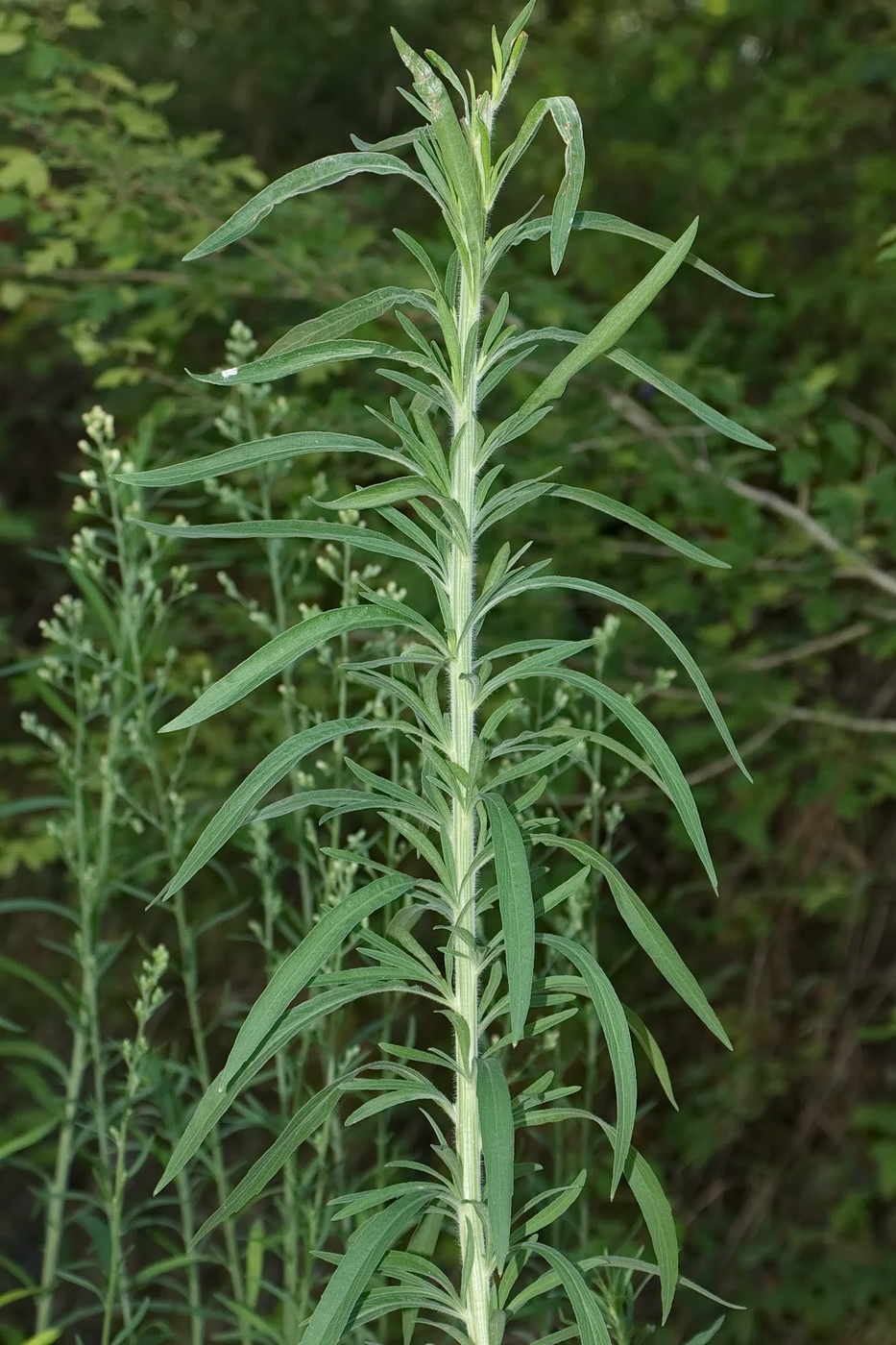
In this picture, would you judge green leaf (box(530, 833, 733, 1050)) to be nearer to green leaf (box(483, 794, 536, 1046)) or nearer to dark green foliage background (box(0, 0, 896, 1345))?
green leaf (box(483, 794, 536, 1046))

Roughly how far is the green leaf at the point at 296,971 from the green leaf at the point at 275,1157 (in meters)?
0.15

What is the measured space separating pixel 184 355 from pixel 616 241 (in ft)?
3.75

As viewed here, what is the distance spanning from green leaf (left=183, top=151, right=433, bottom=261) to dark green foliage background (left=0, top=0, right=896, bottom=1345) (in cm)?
143

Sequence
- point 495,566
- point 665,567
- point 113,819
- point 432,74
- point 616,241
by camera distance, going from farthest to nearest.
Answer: point 616,241 < point 665,567 < point 113,819 < point 495,566 < point 432,74

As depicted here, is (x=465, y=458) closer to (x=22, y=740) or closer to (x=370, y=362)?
(x=370, y=362)

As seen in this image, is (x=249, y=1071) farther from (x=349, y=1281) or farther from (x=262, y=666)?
(x=262, y=666)

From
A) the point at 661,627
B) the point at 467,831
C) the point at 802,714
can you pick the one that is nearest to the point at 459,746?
the point at 467,831

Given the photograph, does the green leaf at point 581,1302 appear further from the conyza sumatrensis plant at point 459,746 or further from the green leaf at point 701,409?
the green leaf at point 701,409

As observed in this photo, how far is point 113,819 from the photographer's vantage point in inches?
64.3

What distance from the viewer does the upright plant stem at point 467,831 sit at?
0.90 metres

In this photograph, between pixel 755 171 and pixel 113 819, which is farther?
pixel 755 171

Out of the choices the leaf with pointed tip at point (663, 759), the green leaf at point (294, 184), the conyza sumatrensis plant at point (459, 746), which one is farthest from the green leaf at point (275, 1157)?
the green leaf at point (294, 184)

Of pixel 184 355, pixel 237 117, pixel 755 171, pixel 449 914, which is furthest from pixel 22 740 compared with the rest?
pixel 449 914

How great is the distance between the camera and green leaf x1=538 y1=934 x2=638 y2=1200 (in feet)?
2.68
